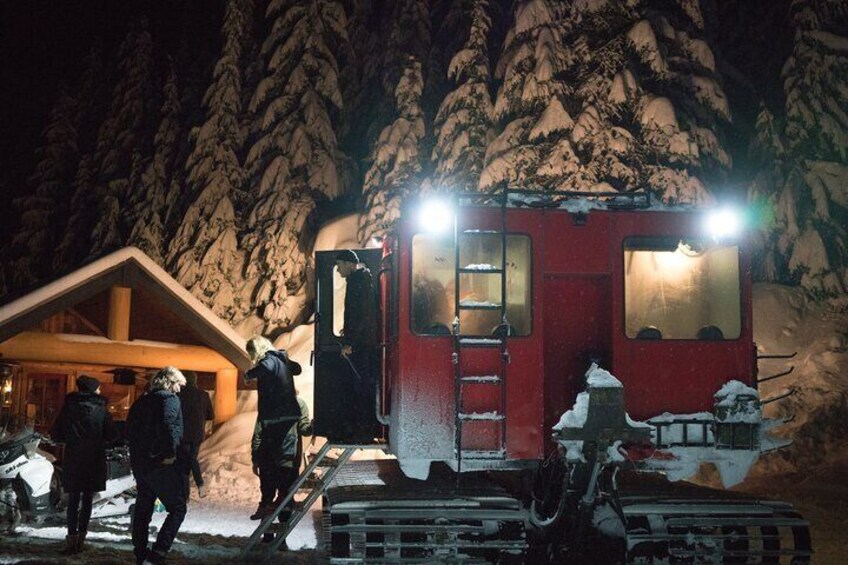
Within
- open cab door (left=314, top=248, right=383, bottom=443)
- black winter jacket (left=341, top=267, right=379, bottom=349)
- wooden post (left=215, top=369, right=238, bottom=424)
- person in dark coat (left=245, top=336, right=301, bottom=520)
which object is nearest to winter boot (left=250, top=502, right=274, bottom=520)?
person in dark coat (left=245, top=336, right=301, bottom=520)

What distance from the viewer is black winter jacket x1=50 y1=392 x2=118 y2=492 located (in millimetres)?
9047

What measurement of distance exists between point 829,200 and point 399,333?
1673 cm

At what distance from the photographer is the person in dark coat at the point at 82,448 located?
9023mm

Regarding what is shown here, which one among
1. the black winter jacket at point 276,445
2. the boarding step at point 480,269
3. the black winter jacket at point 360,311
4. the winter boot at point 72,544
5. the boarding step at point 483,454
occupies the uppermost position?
the boarding step at point 480,269

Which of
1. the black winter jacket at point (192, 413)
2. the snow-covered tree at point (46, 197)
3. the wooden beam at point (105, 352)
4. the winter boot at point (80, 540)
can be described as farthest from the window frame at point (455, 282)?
the snow-covered tree at point (46, 197)

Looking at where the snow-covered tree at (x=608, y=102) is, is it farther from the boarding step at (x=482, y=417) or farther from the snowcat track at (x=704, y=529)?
the snowcat track at (x=704, y=529)

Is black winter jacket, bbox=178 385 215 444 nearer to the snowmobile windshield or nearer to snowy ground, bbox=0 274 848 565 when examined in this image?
snowy ground, bbox=0 274 848 565

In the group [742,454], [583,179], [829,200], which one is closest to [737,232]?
[742,454]

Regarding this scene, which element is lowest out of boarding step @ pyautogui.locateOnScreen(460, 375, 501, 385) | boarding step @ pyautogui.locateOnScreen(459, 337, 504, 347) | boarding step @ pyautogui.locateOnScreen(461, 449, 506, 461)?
boarding step @ pyautogui.locateOnScreen(461, 449, 506, 461)

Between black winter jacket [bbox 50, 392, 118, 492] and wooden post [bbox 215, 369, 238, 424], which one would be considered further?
wooden post [bbox 215, 369, 238, 424]

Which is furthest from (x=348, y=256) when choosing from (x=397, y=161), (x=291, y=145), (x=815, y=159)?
(x=291, y=145)

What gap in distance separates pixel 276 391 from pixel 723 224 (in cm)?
511

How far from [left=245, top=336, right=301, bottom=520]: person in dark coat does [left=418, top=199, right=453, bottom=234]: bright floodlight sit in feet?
9.56

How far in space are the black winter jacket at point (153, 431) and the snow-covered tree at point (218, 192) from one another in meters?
18.8
